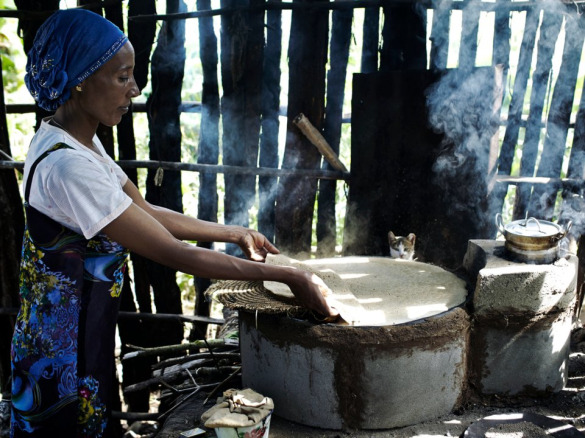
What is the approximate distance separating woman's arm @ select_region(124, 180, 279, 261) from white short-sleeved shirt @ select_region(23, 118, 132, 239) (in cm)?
89

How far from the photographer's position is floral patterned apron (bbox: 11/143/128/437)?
8.17 feet

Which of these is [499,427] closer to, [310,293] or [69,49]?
[310,293]

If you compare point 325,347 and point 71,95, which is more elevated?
point 71,95

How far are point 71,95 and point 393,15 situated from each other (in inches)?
115

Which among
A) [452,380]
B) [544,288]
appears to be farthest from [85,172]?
[544,288]

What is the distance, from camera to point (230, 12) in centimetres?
474

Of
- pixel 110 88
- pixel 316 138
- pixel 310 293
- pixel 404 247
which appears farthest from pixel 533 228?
pixel 110 88

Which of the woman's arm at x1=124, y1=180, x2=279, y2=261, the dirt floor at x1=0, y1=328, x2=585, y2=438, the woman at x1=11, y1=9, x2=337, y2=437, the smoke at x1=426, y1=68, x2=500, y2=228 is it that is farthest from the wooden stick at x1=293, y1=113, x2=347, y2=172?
the woman at x1=11, y1=9, x2=337, y2=437

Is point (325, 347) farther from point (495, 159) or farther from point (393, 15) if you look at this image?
point (393, 15)

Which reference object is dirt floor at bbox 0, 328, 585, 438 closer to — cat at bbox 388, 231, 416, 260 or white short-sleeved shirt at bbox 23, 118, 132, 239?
cat at bbox 388, 231, 416, 260

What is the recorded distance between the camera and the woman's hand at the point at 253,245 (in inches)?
138

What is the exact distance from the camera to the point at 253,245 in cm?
354

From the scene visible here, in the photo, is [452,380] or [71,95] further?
[452,380]

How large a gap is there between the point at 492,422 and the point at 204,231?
1907 millimetres
